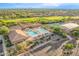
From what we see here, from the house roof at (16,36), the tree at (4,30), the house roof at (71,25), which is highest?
the house roof at (71,25)

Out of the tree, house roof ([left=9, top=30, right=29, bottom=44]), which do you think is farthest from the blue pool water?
the tree

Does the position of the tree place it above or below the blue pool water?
above

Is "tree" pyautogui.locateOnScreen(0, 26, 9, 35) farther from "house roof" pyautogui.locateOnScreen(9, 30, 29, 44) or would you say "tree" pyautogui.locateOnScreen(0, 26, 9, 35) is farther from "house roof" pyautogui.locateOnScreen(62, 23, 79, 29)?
"house roof" pyautogui.locateOnScreen(62, 23, 79, 29)

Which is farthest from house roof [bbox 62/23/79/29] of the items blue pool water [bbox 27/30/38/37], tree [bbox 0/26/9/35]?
tree [bbox 0/26/9/35]

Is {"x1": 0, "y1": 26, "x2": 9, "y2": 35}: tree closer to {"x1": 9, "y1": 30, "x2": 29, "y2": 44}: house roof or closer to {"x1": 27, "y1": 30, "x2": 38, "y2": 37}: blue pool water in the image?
{"x1": 9, "y1": 30, "x2": 29, "y2": 44}: house roof

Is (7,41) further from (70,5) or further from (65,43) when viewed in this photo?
(70,5)

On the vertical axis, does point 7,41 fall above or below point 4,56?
above

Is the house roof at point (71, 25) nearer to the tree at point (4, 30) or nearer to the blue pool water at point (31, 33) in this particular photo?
the blue pool water at point (31, 33)

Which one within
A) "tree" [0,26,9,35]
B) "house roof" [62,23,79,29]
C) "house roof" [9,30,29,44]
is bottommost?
"house roof" [9,30,29,44]

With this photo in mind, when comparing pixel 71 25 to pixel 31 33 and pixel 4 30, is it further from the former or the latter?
pixel 4 30

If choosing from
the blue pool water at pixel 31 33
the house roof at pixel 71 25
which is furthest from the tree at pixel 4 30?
the house roof at pixel 71 25

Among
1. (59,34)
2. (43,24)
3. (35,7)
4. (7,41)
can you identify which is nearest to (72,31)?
(59,34)
